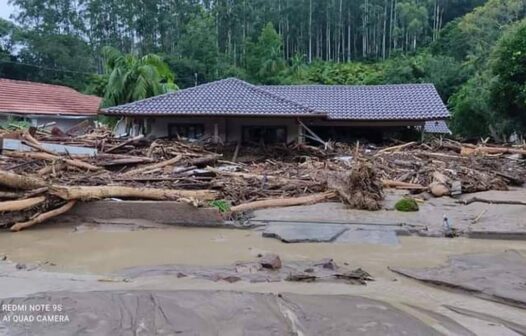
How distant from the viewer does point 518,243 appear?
991 cm

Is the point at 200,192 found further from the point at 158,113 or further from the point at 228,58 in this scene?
the point at 228,58

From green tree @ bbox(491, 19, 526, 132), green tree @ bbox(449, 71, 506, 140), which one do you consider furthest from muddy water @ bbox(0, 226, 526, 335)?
green tree @ bbox(449, 71, 506, 140)

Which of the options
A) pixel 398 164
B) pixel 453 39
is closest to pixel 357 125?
pixel 398 164

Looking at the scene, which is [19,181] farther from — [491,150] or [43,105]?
[43,105]

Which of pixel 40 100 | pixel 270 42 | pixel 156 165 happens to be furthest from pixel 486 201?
pixel 270 42

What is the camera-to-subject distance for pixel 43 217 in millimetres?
10961

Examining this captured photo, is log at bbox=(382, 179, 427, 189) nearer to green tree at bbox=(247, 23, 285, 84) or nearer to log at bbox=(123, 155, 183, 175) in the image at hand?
log at bbox=(123, 155, 183, 175)

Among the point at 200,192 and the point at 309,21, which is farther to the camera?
the point at 309,21

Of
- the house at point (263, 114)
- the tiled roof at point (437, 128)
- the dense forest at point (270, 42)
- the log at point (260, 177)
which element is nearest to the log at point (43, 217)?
the log at point (260, 177)

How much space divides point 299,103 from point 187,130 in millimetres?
5999

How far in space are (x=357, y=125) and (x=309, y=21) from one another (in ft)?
142

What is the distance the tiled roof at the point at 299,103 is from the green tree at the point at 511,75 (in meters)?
2.49

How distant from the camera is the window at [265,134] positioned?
2198cm

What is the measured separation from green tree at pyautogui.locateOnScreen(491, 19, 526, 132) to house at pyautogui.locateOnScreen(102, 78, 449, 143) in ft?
8.17
